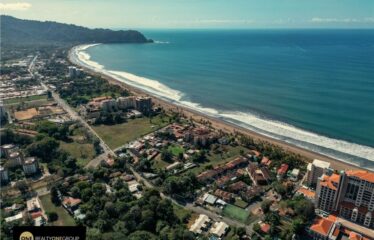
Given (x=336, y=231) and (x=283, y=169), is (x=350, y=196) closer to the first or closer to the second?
(x=336, y=231)

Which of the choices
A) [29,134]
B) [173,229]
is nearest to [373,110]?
[173,229]

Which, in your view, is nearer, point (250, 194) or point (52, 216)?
point (52, 216)

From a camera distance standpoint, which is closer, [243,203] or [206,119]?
[243,203]

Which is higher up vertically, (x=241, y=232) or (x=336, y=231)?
(x=336, y=231)

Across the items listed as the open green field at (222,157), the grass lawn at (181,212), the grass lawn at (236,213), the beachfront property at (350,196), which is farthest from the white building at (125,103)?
the beachfront property at (350,196)

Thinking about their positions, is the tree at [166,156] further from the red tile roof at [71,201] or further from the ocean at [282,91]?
the ocean at [282,91]

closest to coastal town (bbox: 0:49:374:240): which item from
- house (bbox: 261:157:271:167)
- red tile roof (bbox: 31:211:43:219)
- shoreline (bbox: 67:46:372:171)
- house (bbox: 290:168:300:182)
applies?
house (bbox: 290:168:300:182)

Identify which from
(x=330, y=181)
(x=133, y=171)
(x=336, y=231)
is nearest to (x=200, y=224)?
(x=336, y=231)

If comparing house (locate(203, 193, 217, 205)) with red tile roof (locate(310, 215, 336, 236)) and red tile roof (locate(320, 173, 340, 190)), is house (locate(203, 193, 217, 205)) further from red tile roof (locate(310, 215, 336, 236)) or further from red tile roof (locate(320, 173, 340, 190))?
red tile roof (locate(320, 173, 340, 190))

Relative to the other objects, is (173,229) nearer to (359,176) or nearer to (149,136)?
(359,176)
